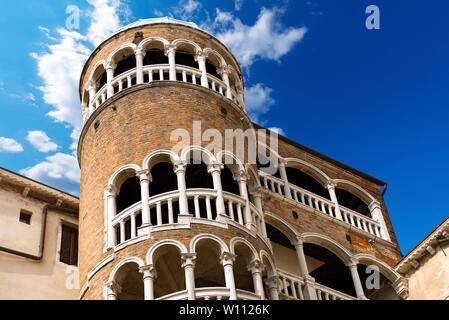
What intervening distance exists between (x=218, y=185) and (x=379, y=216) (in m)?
10.4

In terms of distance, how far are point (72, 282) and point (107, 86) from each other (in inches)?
247

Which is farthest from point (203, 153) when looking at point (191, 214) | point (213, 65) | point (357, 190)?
point (357, 190)

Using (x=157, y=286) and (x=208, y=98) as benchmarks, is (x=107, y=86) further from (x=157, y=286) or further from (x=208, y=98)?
(x=157, y=286)

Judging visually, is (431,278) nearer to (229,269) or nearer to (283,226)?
(283,226)

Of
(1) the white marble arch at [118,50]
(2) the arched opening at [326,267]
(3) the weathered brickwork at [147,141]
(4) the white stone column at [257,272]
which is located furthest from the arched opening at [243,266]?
(1) the white marble arch at [118,50]

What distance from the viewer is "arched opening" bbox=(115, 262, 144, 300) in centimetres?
1841

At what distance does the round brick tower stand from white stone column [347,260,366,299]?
4553 mm

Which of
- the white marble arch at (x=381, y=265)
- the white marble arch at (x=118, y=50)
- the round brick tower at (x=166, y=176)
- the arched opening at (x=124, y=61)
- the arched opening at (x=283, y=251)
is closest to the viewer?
the round brick tower at (x=166, y=176)

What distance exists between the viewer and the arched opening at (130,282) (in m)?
18.4

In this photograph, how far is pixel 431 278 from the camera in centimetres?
2389

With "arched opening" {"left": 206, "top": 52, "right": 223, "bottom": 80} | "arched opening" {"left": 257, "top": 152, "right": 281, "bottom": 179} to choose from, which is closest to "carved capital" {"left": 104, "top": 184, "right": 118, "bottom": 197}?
"arched opening" {"left": 206, "top": 52, "right": 223, "bottom": 80}

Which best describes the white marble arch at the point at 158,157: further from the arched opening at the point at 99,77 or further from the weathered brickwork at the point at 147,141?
the arched opening at the point at 99,77

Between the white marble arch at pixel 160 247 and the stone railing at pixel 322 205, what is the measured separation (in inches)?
275
